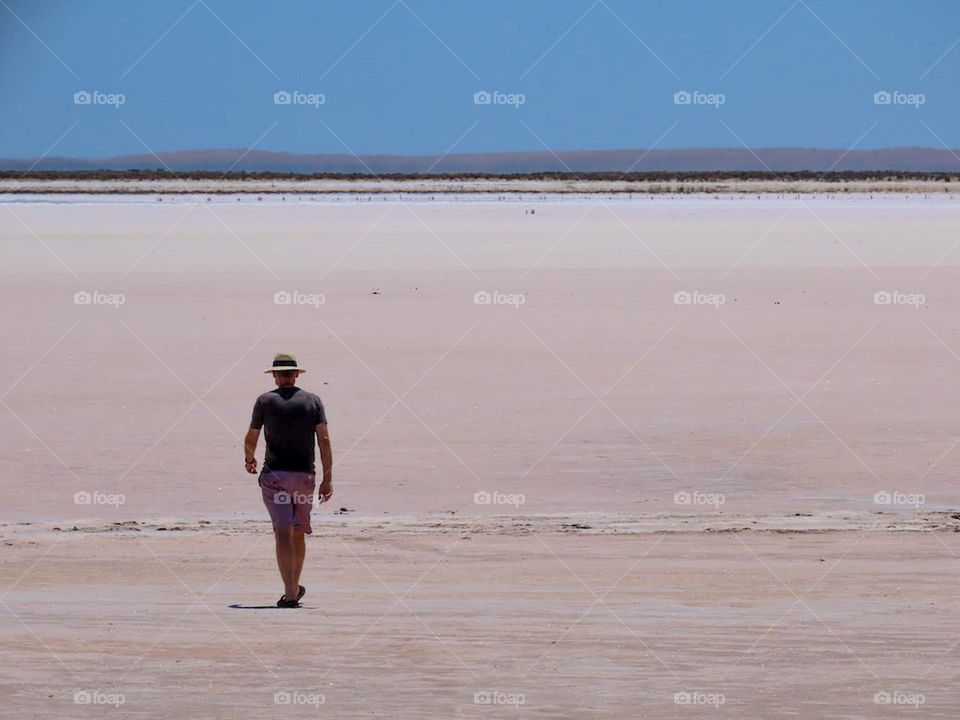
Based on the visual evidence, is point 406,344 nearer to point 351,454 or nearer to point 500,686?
point 351,454

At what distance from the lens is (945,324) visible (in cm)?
2064

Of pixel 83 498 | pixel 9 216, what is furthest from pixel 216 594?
pixel 9 216

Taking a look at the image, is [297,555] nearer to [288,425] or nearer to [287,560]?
[287,560]

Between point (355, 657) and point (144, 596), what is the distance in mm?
1598

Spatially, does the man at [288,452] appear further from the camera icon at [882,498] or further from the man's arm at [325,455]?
the camera icon at [882,498]

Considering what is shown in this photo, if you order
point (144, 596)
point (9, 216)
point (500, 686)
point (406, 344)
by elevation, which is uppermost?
point (9, 216)

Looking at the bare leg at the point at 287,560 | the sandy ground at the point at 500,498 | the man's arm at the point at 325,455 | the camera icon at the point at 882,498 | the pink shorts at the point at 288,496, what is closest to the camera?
the sandy ground at the point at 500,498

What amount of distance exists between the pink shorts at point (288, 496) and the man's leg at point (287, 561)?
8 cm

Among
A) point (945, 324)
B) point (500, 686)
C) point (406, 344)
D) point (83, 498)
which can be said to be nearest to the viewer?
point (500, 686)

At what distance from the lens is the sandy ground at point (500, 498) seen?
271 inches

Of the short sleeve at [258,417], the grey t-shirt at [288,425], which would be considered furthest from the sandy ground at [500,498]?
the short sleeve at [258,417]

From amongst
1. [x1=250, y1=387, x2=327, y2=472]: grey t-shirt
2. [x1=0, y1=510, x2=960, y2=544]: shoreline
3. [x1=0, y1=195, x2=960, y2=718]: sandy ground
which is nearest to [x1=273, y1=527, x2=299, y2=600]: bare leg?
[x1=0, y1=195, x2=960, y2=718]: sandy ground

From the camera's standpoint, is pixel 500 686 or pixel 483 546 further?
pixel 483 546

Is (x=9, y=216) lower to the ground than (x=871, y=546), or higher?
higher
